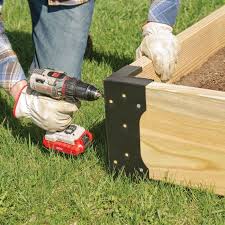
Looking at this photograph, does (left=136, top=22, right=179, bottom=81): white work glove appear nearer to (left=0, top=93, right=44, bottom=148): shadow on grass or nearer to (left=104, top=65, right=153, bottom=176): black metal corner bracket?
(left=104, top=65, right=153, bottom=176): black metal corner bracket

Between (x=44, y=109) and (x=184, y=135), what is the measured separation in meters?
0.70

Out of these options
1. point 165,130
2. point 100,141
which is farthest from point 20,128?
point 165,130

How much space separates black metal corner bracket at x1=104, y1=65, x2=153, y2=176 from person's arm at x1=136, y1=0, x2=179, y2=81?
0.20 meters

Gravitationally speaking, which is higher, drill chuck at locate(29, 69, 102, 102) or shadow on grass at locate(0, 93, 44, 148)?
drill chuck at locate(29, 69, 102, 102)

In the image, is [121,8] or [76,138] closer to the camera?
[76,138]

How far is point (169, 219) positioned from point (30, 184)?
72 centimetres

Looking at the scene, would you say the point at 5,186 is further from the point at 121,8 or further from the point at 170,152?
the point at 121,8

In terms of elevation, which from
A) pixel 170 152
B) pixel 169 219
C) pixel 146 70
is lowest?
pixel 169 219

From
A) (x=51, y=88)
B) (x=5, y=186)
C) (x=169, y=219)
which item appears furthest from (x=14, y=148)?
(x=169, y=219)

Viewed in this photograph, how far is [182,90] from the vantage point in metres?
2.43

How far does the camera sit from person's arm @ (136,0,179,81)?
294 centimetres

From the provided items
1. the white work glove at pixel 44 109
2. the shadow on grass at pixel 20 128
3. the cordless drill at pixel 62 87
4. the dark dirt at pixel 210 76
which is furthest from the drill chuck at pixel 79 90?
the dark dirt at pixel 210 76

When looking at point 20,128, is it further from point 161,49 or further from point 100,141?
point 161,49

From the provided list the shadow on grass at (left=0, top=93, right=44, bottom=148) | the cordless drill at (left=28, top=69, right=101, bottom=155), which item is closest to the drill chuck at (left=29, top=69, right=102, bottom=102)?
the cordless drill at (left=28, top=69, right=101, bottom=155)
